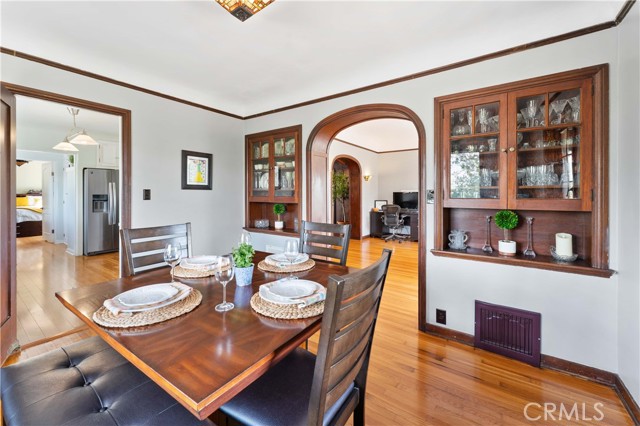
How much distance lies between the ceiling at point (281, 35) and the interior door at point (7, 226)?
1.83 feet

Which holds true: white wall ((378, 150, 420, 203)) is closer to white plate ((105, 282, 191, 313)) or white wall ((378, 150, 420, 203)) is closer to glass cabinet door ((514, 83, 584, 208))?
glass cabinet door ((514, 83, 584, 208))

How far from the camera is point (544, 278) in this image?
2.03 m

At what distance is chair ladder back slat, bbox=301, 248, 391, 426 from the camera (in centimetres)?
80

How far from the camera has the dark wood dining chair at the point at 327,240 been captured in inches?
80.4

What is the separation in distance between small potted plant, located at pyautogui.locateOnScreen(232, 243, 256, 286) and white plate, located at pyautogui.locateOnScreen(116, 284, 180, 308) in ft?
0.94

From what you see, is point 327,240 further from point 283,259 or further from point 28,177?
point 28,177

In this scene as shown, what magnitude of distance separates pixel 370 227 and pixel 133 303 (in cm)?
717

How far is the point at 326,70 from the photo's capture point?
287cm

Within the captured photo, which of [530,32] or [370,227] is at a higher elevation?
[530,32]

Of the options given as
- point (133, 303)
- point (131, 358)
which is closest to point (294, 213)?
point (133, 303)

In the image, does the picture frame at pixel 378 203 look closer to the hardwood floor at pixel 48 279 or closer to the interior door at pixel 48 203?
the hardwood floor at pixel 48 279

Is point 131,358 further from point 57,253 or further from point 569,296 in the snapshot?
point 57,253

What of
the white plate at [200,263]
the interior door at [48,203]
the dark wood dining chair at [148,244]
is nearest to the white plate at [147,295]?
the white plate at [200,263]

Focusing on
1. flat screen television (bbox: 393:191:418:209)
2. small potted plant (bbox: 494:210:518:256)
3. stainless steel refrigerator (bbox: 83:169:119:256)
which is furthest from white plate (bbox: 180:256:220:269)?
flat screen television (bbox: 393:191:418:209)
